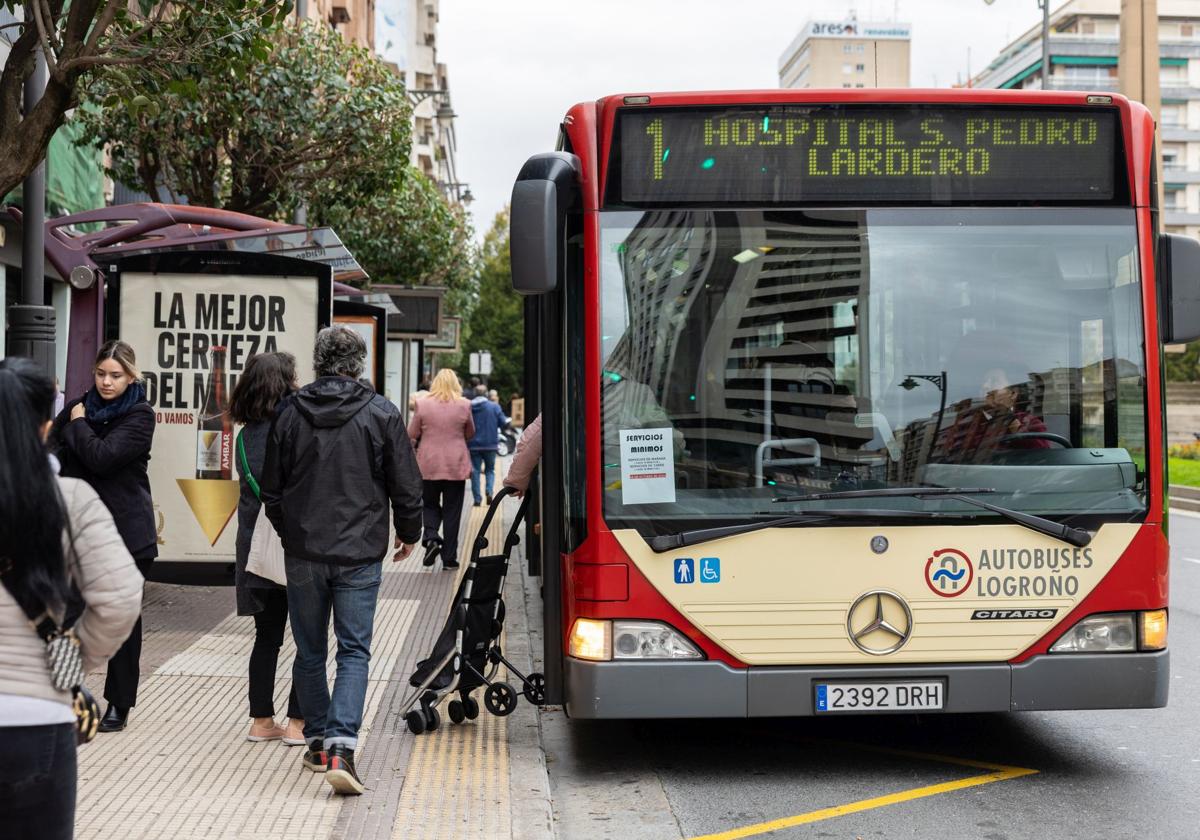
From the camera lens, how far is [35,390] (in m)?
3.18

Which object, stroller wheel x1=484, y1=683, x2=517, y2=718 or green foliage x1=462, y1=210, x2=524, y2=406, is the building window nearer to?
green foliage x1=462, y1=210, x2=524, y2=406

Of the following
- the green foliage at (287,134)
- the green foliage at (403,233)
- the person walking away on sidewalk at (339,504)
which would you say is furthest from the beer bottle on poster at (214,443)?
the green foliage at (403,233)

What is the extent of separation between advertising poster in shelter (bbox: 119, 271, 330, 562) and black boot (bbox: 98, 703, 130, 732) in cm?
342

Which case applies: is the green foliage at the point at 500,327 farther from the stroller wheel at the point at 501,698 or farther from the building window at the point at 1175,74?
the stroller wheel at the point at 501,698

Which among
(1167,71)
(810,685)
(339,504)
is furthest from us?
(1167,71)

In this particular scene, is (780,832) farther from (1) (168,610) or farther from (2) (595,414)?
(1) (168,610)

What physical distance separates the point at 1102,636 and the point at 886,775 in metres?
1.09

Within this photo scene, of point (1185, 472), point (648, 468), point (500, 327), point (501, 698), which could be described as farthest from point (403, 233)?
point (500, 327)

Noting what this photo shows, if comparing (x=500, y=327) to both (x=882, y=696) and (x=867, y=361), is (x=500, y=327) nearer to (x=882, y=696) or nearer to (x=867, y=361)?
(x=867, y=361)

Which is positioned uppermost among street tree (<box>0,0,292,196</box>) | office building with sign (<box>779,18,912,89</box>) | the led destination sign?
office building with sign (<box>779,18,912,89</box>)

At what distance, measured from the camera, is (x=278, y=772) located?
20.3ft

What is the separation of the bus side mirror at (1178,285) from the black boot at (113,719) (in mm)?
4850

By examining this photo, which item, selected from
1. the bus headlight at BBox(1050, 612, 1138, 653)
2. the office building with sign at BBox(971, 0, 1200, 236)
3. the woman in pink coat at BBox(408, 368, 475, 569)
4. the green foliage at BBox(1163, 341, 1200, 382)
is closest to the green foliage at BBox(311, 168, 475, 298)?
the woman in pink coat at BBox(408, 368, 475, 569)

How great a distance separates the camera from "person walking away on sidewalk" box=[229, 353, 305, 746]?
669cm
